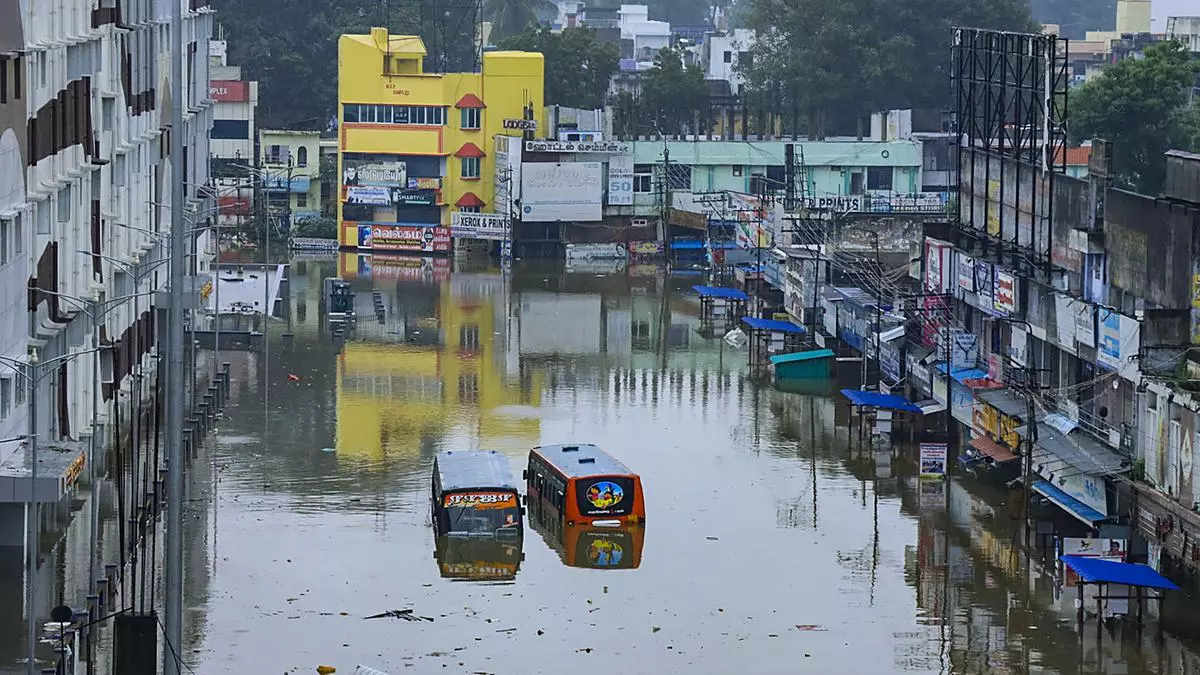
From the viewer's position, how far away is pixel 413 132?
98.9m

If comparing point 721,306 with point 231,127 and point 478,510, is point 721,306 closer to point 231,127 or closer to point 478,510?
point 231,127

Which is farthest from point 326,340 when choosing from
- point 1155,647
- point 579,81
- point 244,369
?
point 579,81

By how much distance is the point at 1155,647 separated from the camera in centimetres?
3356

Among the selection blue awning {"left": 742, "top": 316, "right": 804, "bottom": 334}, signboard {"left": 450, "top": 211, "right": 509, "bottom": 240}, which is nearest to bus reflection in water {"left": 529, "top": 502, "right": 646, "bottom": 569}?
blue awning {"left": 742, "top": 316, "right": 804, "bottom": 334}

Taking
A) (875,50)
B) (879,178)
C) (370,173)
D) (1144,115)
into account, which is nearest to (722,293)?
(1144,115)

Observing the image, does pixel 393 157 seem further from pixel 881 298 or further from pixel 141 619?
pixel 141 619

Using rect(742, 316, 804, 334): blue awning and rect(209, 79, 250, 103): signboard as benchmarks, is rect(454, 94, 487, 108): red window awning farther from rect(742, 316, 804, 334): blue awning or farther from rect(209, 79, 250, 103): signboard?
rect(742, 316, 804, 334): blue awning

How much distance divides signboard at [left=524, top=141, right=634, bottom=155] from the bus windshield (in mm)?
55693

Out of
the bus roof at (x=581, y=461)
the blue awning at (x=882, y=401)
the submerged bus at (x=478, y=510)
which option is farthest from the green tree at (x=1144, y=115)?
the submerged bus at (x=478, y=510)

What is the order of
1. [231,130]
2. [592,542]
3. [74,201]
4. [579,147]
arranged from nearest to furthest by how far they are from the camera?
[592,542] < [74,201] < [579,147] < [231,130]

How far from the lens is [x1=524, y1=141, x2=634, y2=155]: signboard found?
9544 centimetres

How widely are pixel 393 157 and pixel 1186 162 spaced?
62092mm

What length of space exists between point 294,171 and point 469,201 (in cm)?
1033

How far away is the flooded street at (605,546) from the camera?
33.6 m
